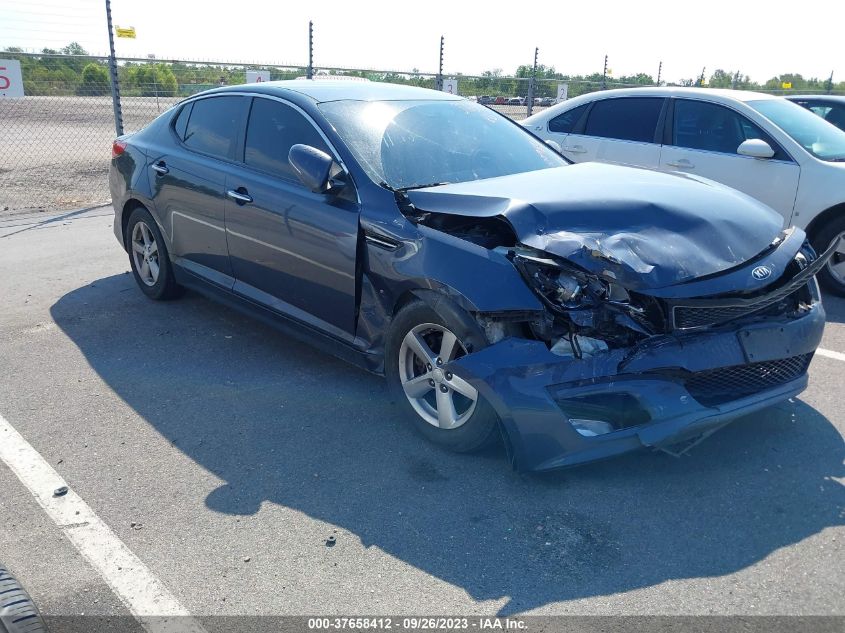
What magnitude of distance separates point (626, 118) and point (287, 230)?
179 inches

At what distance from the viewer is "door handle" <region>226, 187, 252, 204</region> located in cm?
470

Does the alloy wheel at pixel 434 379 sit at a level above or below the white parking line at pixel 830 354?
above

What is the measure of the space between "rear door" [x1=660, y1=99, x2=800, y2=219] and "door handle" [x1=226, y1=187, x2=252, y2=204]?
161 inches

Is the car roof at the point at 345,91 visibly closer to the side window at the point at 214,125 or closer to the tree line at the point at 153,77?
the side window at the point at 214,125

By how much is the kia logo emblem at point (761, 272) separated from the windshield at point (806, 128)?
3708 millimetres

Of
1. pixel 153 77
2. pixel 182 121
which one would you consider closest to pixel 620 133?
pixel 182 121

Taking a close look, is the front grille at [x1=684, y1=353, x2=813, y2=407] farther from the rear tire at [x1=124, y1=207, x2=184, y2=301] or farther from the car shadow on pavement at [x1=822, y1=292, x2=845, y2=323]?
the rear tire at [x1=124, y1=207, x2=184, y2=301]

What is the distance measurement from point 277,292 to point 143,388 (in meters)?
0.99

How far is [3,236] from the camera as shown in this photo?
8516 millimetres

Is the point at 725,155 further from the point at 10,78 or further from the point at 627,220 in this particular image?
the point at 10,78

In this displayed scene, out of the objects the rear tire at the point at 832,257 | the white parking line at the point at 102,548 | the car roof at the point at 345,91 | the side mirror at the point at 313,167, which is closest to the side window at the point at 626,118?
the rear tire at the point at 832,257

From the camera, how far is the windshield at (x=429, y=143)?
4.23m

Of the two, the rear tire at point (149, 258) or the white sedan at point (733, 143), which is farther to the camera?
the white sedan at point (733, 143)

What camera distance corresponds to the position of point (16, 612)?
7.48 ft
